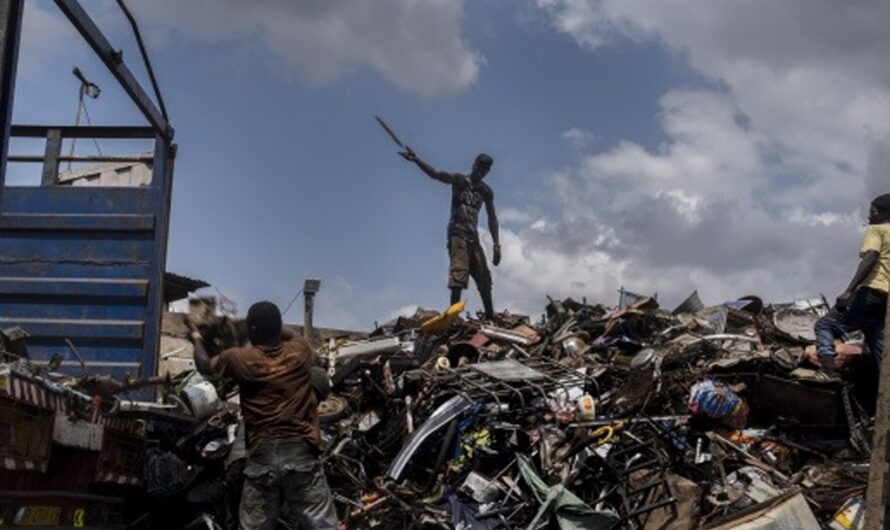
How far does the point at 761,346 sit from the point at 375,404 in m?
3.11

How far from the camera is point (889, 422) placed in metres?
3.05

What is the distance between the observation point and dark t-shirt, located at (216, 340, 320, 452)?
4.74 metres

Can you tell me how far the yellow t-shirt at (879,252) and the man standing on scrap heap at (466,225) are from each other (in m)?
4.28

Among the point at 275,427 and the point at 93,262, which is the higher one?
the point at 93,262

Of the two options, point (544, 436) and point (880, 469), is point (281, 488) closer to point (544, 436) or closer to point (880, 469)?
point (544, 436)

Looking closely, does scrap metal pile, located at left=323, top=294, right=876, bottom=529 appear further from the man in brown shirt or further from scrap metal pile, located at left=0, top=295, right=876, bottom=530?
the man in brown shirt

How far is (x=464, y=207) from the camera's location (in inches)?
414

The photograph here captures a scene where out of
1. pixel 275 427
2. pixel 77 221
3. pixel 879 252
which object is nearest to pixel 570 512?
pixel 275 427

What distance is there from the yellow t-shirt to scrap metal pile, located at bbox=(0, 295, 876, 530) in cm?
54

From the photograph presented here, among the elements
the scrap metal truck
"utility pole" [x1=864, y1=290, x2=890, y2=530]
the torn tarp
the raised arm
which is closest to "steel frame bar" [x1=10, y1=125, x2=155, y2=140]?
the scrap metal truck

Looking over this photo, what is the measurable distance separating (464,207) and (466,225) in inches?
7.5

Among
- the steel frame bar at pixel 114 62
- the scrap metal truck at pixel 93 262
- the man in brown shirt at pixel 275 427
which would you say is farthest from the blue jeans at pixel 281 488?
the steel frame bar at pixel 114 62

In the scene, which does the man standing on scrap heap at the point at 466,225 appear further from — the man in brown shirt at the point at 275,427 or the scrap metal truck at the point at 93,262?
the man in brown shirt at the point at 275,427

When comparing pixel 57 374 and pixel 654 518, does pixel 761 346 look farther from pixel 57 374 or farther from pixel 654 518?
pixel 57 374
